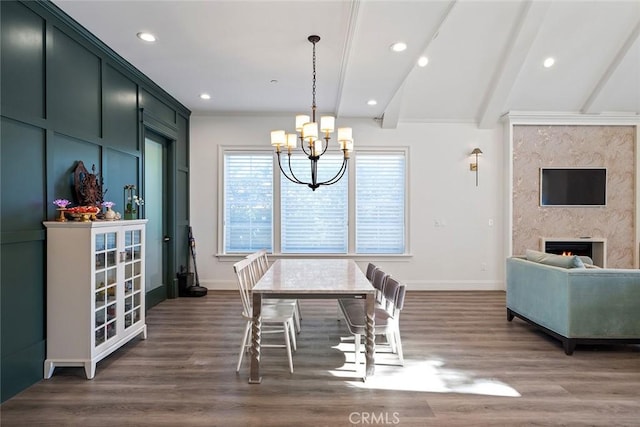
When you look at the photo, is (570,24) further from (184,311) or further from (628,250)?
(184,311)

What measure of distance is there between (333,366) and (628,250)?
5.53 metres

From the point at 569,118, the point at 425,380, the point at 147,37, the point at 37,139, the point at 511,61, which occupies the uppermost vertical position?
the point at 511,61

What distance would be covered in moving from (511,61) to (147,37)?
439 centimetres

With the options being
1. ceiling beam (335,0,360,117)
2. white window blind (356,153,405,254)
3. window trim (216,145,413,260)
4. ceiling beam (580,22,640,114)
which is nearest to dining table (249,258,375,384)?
ceiling beam (335,0,360,117)

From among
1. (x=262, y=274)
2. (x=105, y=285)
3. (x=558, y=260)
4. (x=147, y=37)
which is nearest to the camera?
(x=105, y=285)

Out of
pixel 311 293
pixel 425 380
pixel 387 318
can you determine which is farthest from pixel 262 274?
pixel 425 380

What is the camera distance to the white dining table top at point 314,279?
2.53 metres

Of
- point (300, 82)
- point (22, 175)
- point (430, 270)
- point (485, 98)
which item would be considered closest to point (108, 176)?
point (22, 175)

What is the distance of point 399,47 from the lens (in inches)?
129

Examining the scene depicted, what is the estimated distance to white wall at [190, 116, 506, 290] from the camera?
569 cm

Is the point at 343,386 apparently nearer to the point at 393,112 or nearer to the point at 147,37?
the point at 147,37

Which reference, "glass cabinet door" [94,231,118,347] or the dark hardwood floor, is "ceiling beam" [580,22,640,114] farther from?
"glass cabinet door" [94,231,118,347]

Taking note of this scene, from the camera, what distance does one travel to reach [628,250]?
18.1ft

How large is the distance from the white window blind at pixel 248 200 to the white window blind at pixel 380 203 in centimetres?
148
